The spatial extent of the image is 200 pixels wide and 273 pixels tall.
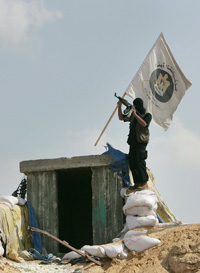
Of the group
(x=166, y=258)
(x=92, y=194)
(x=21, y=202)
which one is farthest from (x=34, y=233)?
(x=166, y=258)

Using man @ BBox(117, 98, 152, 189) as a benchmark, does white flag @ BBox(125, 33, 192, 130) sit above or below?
above

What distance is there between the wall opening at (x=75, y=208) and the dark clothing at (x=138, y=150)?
2599 millimetres

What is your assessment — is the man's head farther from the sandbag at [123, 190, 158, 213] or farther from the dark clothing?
the sandbag at [123, 190, 158, 213]

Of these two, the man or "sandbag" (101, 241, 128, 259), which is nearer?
"sandbag" (101, 241, 128, 259)

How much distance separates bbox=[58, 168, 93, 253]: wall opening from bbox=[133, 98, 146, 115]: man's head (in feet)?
9.08

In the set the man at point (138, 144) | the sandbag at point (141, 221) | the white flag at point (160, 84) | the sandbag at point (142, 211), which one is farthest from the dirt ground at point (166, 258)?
the white flag at point (160, 84)

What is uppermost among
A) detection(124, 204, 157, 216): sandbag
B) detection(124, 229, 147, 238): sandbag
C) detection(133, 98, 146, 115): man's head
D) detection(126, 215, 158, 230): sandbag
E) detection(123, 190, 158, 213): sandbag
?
detection(133, 98, 146, 115): man's head

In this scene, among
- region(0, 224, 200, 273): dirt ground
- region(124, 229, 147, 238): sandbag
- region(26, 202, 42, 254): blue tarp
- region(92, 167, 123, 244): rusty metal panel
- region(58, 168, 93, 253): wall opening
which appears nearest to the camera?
region(0, 224, 200, 273): dirt ground

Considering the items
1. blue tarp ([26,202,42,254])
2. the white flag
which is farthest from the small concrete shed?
the white flag

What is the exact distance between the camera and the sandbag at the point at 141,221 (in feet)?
30.8

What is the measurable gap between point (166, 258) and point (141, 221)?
132 centimetres

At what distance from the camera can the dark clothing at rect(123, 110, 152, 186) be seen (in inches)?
402

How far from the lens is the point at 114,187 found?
34.8ft

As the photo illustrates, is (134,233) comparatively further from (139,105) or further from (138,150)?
(139,105)
